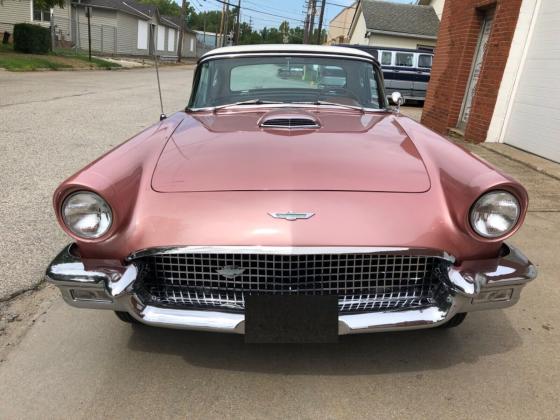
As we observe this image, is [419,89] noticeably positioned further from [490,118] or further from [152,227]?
[152,227]

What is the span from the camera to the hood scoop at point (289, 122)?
8.56ft

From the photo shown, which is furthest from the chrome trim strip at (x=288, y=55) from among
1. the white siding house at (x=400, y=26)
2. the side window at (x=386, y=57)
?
the white siding house at (x=400, y=26)

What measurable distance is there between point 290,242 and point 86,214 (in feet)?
2.80

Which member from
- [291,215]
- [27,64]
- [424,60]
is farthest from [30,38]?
[291,215]

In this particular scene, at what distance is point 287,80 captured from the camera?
3.35 m

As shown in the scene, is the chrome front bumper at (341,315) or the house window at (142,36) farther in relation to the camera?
the house window at (142,36)

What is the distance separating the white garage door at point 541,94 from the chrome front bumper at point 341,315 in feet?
17.1

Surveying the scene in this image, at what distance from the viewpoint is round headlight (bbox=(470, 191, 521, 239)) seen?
1.97m

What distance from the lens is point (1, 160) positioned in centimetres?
534

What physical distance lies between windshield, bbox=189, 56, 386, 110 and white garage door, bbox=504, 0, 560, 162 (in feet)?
14.0

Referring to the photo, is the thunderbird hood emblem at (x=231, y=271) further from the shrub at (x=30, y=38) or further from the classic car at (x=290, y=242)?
the shrub at (x=30, y=38)

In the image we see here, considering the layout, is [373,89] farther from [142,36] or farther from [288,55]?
[142,36]

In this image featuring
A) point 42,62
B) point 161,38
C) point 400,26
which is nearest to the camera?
point 42,62

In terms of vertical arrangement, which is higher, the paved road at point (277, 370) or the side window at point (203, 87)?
the side window at point (203, 87)
